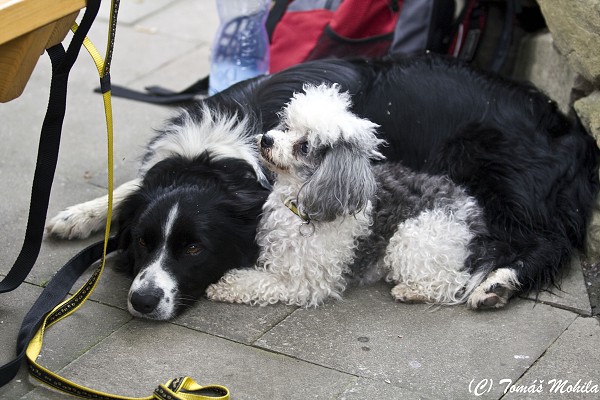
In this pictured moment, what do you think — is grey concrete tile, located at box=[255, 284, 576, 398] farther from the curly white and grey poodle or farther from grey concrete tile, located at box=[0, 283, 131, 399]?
grey concrete tile, located at box=[0, 283, 131, 399]

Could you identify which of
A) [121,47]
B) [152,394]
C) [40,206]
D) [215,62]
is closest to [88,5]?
[40,206]

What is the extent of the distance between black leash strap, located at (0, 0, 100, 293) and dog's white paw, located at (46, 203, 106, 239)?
78 cm

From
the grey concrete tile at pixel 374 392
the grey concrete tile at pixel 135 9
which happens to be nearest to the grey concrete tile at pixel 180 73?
the grey concrete tile at pixel 135 9

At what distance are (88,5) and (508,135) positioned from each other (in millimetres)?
2171

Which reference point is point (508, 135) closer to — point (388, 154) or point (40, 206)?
point (388, 154)

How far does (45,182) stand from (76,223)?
1057 millimetres

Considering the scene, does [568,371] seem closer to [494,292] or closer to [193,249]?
[494,292]

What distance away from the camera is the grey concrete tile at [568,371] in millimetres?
3316

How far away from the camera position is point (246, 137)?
13.7ft

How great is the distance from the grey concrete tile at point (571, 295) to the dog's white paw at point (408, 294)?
48 centimetres

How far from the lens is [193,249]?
3.85 meters

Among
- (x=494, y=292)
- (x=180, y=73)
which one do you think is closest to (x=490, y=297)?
(x=494, y=292)

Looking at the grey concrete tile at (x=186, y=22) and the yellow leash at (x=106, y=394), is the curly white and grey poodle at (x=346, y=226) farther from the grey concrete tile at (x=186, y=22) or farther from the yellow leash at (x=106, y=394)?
the grey concrete tile at (x=186, y=22)

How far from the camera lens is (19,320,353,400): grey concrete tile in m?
3.31
